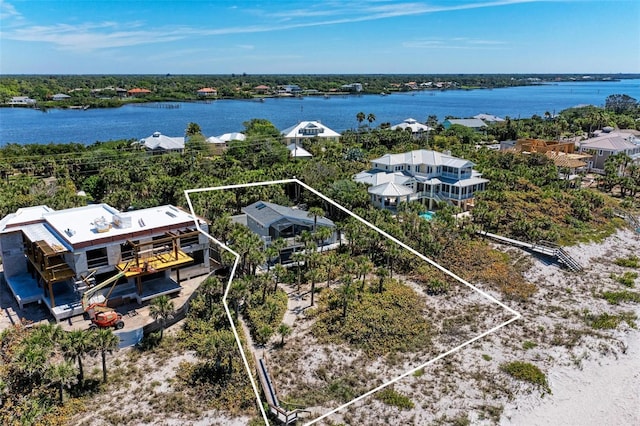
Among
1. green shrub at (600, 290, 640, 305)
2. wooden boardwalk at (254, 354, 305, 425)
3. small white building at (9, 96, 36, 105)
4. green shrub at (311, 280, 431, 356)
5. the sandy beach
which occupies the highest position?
small white building at (9, 96, 36, 105)

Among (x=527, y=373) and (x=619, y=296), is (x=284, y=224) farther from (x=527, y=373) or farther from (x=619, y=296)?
(x=619, y=296)

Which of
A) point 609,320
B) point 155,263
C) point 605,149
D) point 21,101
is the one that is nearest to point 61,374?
point 155,263

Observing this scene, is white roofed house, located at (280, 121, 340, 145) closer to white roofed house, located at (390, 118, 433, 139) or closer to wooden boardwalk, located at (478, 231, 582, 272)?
white roofed house, located at (390, 118, 433, 139)

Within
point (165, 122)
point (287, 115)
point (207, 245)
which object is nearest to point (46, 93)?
point (165, 122)

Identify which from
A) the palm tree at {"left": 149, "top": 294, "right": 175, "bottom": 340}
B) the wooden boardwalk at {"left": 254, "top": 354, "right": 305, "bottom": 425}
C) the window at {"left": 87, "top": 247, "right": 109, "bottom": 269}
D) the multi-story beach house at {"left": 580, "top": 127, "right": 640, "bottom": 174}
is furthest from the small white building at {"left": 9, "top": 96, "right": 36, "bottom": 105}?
the wooden boardwalk at {"left": 254, "top": 354, "right": 305, "bottom": 425}

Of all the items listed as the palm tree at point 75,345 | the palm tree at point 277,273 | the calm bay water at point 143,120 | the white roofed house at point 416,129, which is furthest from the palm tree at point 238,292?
the calm bay water at point 143,120
